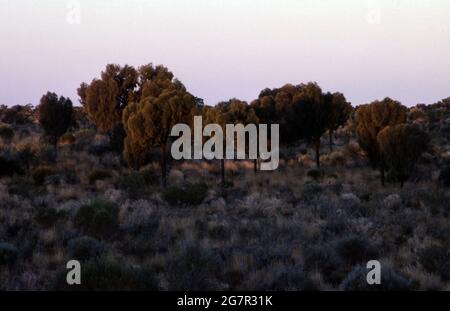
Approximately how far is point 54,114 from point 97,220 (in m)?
23.0

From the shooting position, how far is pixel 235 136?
28.5 m

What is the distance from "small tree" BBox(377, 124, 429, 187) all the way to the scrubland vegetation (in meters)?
0.06

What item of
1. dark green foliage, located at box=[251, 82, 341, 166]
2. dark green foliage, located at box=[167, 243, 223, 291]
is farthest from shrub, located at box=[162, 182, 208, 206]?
dark green foliage, located at box=[251, 82, 341, 166]

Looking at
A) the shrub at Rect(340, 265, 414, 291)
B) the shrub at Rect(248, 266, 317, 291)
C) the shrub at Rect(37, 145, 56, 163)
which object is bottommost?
the shrub at Rect(248, 266, 317, 291)

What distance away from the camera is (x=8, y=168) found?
982 inches

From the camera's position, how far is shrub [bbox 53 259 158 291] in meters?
7.65

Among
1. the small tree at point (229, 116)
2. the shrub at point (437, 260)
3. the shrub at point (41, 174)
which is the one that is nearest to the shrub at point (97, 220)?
the shrub at point (437, 260)

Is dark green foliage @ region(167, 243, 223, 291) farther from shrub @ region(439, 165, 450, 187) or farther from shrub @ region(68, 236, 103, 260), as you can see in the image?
shrub @ region(439, 165, 450, 187)

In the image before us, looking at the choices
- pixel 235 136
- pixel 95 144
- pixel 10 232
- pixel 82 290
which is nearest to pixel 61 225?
pixel 10 232

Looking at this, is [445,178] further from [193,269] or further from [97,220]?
[193,269]

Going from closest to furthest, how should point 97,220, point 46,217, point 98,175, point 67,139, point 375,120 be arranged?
point 97,220 < point 46,217 < point 98,175 < point 375,120 < point 67,139

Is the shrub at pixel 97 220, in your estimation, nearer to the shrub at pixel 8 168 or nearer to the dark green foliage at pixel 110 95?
the shrub at pixel 8 168

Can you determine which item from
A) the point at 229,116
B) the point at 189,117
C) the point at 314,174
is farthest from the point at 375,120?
the point at 189,117

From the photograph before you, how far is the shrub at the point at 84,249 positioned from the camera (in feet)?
A: 32.7
